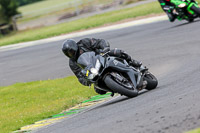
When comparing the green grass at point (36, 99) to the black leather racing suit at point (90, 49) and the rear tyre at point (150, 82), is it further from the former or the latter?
the rear tyre at point (150, 82)

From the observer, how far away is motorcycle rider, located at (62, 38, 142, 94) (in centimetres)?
894

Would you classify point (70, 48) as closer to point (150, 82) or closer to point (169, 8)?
point (150, 82)

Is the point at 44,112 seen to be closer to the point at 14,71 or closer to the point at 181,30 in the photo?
the point at 14,71

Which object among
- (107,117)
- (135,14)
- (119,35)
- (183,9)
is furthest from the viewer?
(135,14)

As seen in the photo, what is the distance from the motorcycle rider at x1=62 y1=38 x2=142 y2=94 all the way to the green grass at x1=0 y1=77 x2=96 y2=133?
1268 millimetres

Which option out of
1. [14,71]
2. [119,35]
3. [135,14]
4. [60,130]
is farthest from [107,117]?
[135,14]

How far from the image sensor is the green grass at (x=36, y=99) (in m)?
10.0

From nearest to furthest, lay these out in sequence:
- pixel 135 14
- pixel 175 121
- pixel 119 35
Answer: pixel 175 121 → pixel 119 35 → pixel 135 14

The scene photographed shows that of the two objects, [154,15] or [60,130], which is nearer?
[60,130]

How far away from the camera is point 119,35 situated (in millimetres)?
22125

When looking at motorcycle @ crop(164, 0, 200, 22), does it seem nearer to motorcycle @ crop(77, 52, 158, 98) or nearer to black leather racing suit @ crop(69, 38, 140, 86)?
black leather racing suit @ crop(69, 38, 140, 86)

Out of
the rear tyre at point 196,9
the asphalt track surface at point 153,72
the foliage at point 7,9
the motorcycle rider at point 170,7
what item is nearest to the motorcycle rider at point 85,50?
the asphalt track surface at point 153,72

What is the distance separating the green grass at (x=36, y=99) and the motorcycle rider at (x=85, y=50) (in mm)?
1268

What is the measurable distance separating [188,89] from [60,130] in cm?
233
